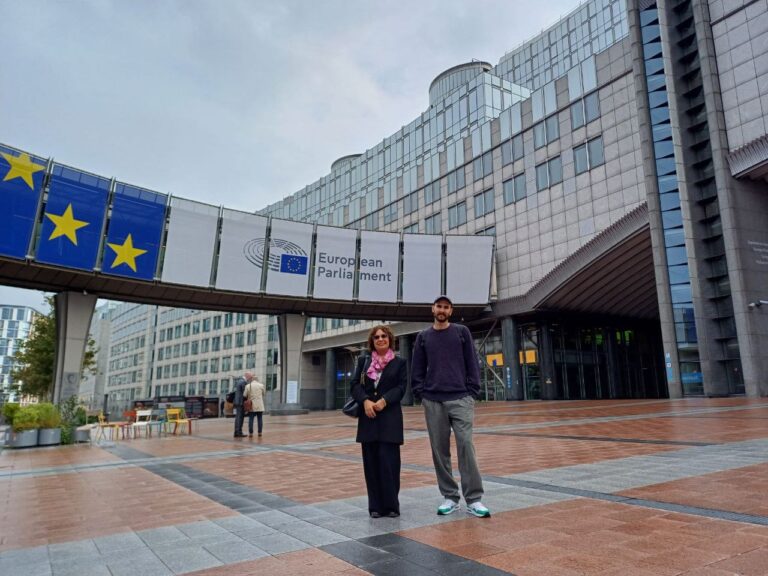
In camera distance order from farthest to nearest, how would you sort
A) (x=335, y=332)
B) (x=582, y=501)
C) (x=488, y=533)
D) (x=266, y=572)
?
(x=335, y=332) → (x=582, y=501) → (x=488, y=533) → (x=266, y=572)

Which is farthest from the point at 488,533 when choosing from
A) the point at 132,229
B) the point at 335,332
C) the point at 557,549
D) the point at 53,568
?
the point at 335,332

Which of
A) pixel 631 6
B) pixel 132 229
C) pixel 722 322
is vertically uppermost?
pixel 631 6

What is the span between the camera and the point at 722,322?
27.4m

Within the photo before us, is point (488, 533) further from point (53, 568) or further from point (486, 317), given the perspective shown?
point (486, 317)

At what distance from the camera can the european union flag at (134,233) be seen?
2653 cm

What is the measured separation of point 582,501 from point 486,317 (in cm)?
3540

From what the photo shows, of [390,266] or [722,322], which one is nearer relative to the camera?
[722,322]

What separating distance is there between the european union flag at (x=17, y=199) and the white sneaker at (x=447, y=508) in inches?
1003

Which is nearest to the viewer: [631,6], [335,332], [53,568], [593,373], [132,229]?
[53,568]

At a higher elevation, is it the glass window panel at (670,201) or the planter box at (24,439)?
the glass window panel at (670,201)

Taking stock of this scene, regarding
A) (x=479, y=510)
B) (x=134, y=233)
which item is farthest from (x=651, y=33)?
(x=479, y=510)

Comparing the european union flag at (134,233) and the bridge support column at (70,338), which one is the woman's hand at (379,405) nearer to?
the european union flag at (134,233)

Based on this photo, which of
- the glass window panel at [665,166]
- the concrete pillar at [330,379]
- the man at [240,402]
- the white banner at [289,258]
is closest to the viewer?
the man at [240,402]

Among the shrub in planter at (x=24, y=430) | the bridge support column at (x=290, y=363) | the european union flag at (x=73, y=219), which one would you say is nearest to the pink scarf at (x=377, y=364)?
the shrub in planter at (x=24, y=430)
